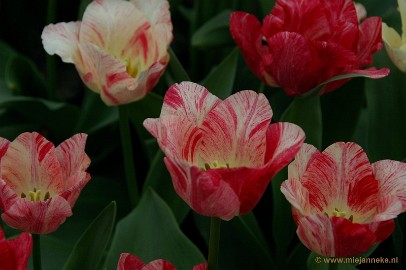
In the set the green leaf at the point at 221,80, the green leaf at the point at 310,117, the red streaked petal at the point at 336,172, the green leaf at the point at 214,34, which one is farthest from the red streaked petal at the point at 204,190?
the green leaf at the point at 214,34

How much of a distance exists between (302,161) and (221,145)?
0.09 m

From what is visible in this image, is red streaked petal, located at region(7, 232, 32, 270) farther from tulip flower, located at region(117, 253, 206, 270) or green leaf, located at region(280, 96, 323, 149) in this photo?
green leaf, located at region(280, 96, 323, 149)

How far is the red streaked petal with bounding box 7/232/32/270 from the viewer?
0.77 meters

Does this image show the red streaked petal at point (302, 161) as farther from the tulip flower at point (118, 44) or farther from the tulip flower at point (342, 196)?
the tulip flower at point (118, 44)

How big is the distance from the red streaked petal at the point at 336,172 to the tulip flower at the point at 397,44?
354mm

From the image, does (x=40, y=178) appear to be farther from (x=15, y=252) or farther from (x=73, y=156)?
(x=15, y=252)

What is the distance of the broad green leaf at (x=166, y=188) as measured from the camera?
121cm

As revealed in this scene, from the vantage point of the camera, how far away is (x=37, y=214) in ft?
2.73

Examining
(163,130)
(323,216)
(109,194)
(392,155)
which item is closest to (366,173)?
(323,216)

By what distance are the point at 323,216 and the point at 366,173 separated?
0.35ft

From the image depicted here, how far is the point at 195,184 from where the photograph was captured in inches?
29.5

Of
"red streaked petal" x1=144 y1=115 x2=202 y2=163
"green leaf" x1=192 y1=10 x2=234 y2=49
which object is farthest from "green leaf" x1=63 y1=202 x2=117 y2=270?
"green leaf" x1=192 y1=10 x2=234 y2=49

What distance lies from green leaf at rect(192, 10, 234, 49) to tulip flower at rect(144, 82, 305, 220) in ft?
2.09

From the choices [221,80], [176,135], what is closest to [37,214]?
[176,135]
